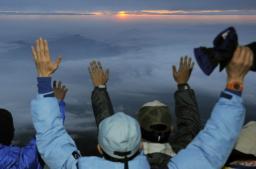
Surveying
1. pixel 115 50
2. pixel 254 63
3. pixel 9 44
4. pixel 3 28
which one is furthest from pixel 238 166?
pixel 3 28

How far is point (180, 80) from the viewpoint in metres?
3.91

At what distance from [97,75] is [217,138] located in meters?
1.50

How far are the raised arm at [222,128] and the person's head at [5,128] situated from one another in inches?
51.0

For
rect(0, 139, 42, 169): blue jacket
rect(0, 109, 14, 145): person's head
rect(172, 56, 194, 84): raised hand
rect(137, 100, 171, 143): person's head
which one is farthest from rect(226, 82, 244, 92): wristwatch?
rect(0, 109, 14, 145): person's head

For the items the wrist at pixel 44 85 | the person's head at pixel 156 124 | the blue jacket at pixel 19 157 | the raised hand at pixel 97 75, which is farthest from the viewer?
the raised hand at pixel 97 75

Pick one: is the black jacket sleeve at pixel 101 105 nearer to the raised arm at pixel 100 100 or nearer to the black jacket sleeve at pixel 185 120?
the raised arm at pixel 100 100

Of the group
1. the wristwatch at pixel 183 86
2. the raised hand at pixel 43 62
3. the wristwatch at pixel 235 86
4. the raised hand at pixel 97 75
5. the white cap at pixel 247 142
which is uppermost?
the raised hand at pixel 43 62

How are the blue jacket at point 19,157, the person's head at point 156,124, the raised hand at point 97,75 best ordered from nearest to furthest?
the person's head at point 156,124, the blue jacket at point 19,157, the raised hand at point 97,75

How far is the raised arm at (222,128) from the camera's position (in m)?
2.63

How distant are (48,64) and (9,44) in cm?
2900

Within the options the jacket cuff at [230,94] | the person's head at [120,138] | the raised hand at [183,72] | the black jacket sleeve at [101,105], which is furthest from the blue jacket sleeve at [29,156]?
the jacket cuff at [230,94]

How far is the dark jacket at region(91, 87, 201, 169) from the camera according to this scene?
11.4 feet

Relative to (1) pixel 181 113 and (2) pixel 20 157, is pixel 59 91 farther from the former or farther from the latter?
(1) pixel 181 113

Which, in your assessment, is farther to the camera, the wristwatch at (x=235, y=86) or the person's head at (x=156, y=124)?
the person's head at (x=156, y=124)
